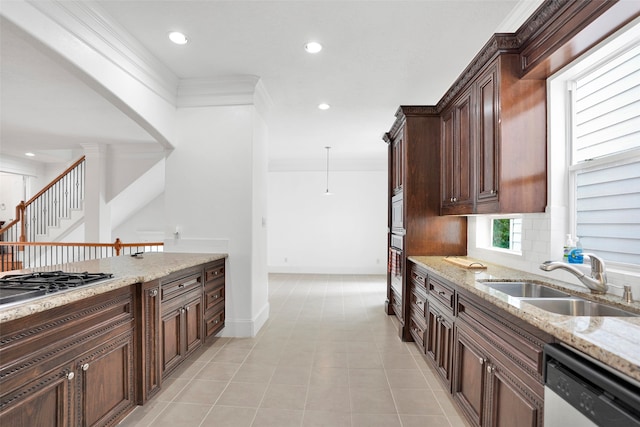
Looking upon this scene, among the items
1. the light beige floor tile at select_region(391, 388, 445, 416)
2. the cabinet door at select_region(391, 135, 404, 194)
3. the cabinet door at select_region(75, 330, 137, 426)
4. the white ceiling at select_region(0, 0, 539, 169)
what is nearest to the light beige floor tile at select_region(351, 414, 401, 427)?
the light beige floor tile at select_region(391, 388, 445, 416)

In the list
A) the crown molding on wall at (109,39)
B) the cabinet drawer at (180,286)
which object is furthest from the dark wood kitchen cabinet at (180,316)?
the crown molding on wall at (109,39)

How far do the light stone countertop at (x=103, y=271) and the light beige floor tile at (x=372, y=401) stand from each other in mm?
1638

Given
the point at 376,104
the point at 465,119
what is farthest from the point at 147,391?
the point at 376,104

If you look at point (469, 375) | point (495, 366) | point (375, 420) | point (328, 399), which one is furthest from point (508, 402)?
point (328, 399)

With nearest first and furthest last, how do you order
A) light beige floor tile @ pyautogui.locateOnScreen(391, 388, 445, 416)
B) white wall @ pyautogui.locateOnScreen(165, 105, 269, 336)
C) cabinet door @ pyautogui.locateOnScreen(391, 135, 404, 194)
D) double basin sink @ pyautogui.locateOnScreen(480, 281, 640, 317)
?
double basin sink @ pyautogui.locateOnScreen(480, 281, 640, 317), light beige floor tile @ pyautogui.locateOnScreen(391, 388, 445, 416), white wall @ pyautogui.locateOnScreen(165, 105, 269, 336), cabinet door @ pyautogui.locateOnScreen(391, 135, 404, 194)

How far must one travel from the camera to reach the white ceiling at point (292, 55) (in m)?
2.47

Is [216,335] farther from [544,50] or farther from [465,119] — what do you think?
[544,50]

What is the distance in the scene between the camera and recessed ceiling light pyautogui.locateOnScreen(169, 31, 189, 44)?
2791 millimetres

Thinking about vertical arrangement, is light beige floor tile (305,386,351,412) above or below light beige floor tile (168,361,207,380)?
below

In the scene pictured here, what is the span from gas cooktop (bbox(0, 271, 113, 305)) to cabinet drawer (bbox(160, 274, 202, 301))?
517mm

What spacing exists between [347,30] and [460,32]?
915 millimetres

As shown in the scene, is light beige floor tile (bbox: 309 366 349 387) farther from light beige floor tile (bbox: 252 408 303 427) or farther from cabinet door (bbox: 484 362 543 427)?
cabinet door (bbox: 484 362 543 427)

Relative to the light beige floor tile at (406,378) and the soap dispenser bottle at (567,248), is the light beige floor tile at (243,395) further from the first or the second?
the soap dispenser bottle at (567,248)

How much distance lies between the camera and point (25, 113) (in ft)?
14.7
